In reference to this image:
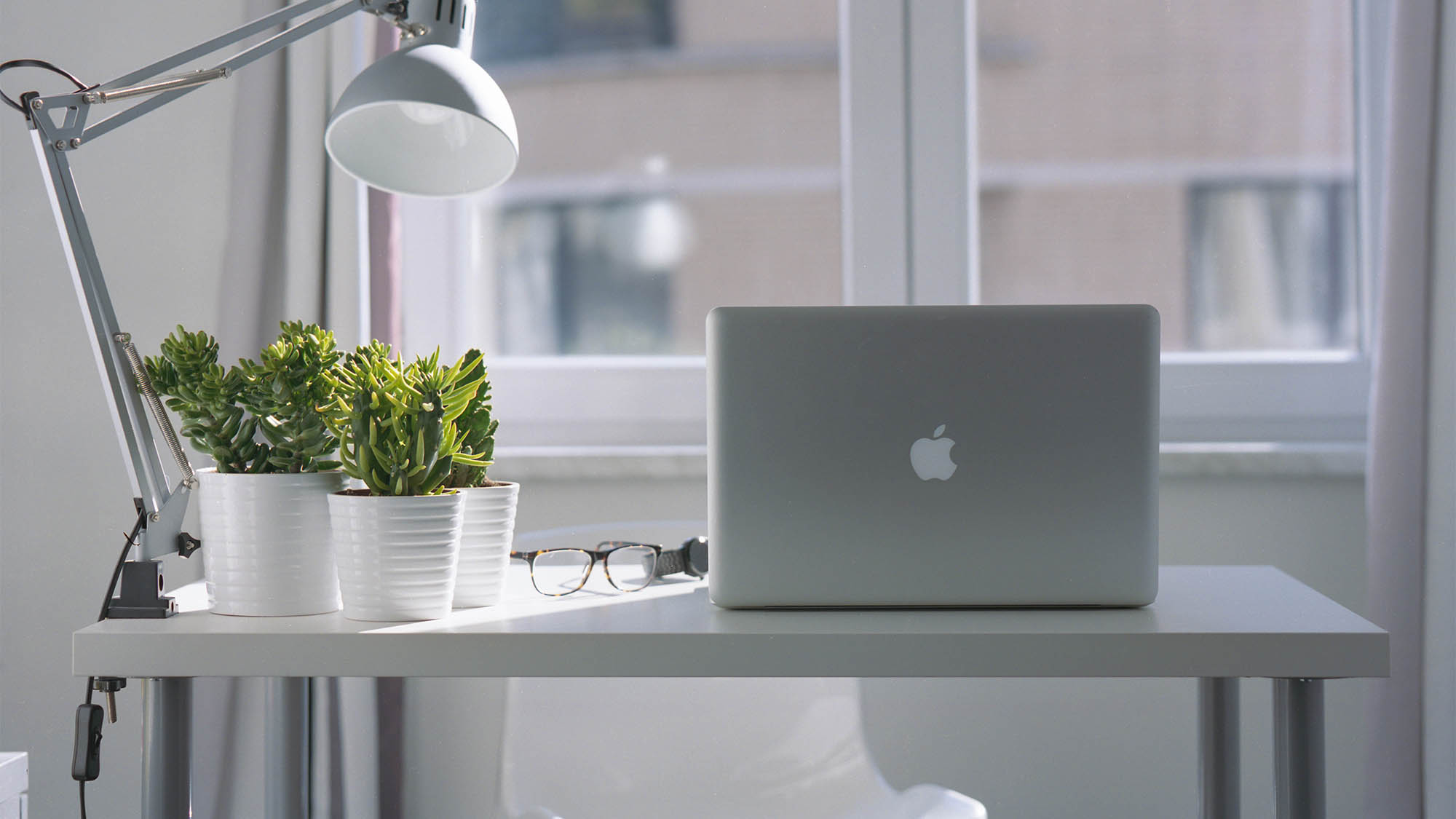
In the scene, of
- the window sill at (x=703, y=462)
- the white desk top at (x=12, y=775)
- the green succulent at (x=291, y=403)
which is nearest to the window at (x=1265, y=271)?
the window sill at (x=703, y=462)

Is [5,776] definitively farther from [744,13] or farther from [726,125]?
[744,13]

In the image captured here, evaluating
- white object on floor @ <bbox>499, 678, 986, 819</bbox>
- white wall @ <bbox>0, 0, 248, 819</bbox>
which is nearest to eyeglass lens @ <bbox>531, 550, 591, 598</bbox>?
white object on floor @ <bbox>499, 678, 986, 819</bbox>

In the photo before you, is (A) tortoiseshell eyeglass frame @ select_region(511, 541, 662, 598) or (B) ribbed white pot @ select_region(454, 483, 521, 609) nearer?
(B) ribbed white pot @ select_region(454, 483, 521, 609)

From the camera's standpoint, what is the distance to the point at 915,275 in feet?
5.68

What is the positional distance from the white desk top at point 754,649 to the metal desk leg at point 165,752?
3 centimetres

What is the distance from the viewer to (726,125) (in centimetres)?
178

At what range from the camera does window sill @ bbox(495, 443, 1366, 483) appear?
5.20 ft

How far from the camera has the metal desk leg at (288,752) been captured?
0.90 m

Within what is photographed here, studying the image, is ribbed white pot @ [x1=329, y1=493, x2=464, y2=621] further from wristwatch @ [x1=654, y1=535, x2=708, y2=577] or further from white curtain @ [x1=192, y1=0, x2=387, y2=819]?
white curtain @ [x1=192, y1=0, x2=387, y2=819]

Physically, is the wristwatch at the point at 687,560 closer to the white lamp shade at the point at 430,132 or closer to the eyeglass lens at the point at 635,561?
the eyeglass lens at the point at 635,561

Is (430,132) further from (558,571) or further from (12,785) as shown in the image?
(12,785)

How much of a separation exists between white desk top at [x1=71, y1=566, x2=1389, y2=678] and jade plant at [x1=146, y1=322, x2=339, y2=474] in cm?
13

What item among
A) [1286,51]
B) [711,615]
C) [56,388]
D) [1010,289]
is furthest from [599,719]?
[1286,51]

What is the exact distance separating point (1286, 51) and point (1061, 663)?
1.42 m
